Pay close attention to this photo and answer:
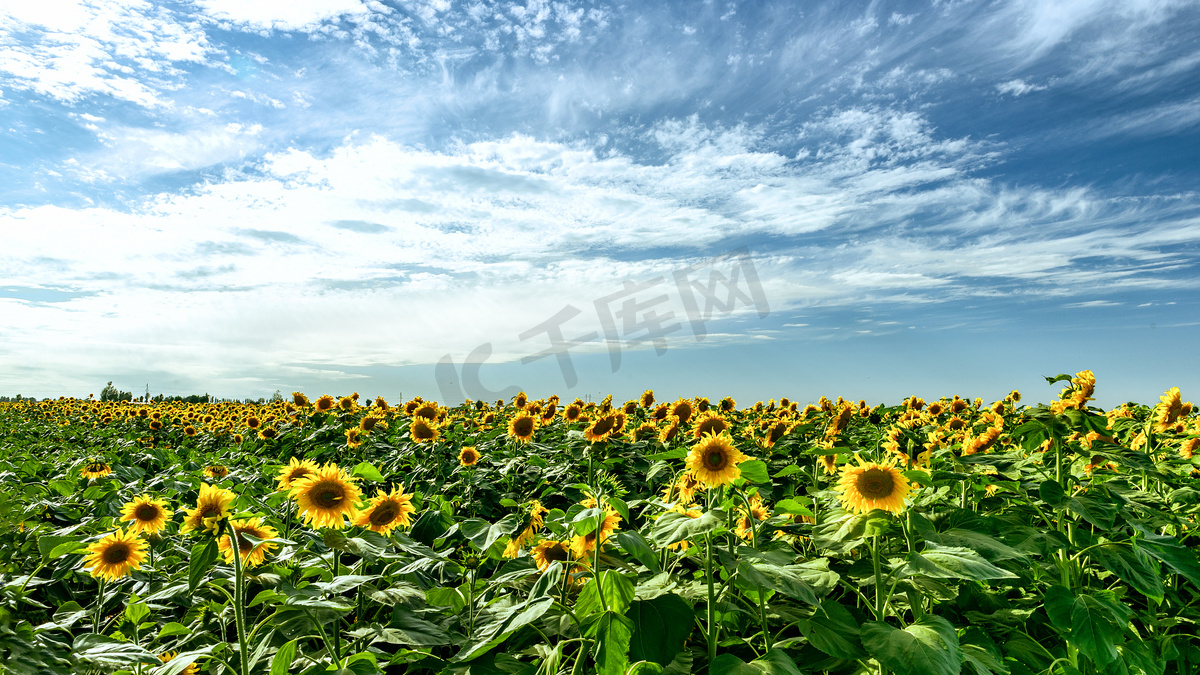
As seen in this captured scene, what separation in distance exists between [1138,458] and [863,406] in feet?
31.2

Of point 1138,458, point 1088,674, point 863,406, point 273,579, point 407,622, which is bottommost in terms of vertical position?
point 863,406

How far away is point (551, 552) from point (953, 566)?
4.82 feet

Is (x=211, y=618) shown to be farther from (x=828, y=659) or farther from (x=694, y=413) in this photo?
(x=694, y=413)

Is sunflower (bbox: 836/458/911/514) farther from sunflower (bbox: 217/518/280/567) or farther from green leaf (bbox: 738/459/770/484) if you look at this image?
sunflower (bbox: 217/518/280/567)

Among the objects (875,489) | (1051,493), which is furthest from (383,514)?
(1051,493)

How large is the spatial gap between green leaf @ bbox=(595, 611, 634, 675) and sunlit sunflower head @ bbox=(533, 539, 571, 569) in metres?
0.78

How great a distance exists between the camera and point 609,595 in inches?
74.9

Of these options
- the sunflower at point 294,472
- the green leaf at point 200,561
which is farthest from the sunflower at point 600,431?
the green leaf at point 200,561

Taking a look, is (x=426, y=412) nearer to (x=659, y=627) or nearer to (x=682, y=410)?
(x=682, y=410)

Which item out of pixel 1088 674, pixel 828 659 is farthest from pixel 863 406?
pixel 828 659

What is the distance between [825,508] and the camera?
3.43m

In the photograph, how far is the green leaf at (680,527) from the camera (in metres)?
1.91

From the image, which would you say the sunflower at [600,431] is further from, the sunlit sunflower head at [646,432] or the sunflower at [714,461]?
the sunflower at [714,461]

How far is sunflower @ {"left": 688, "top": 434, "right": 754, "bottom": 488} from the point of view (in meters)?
2.68
